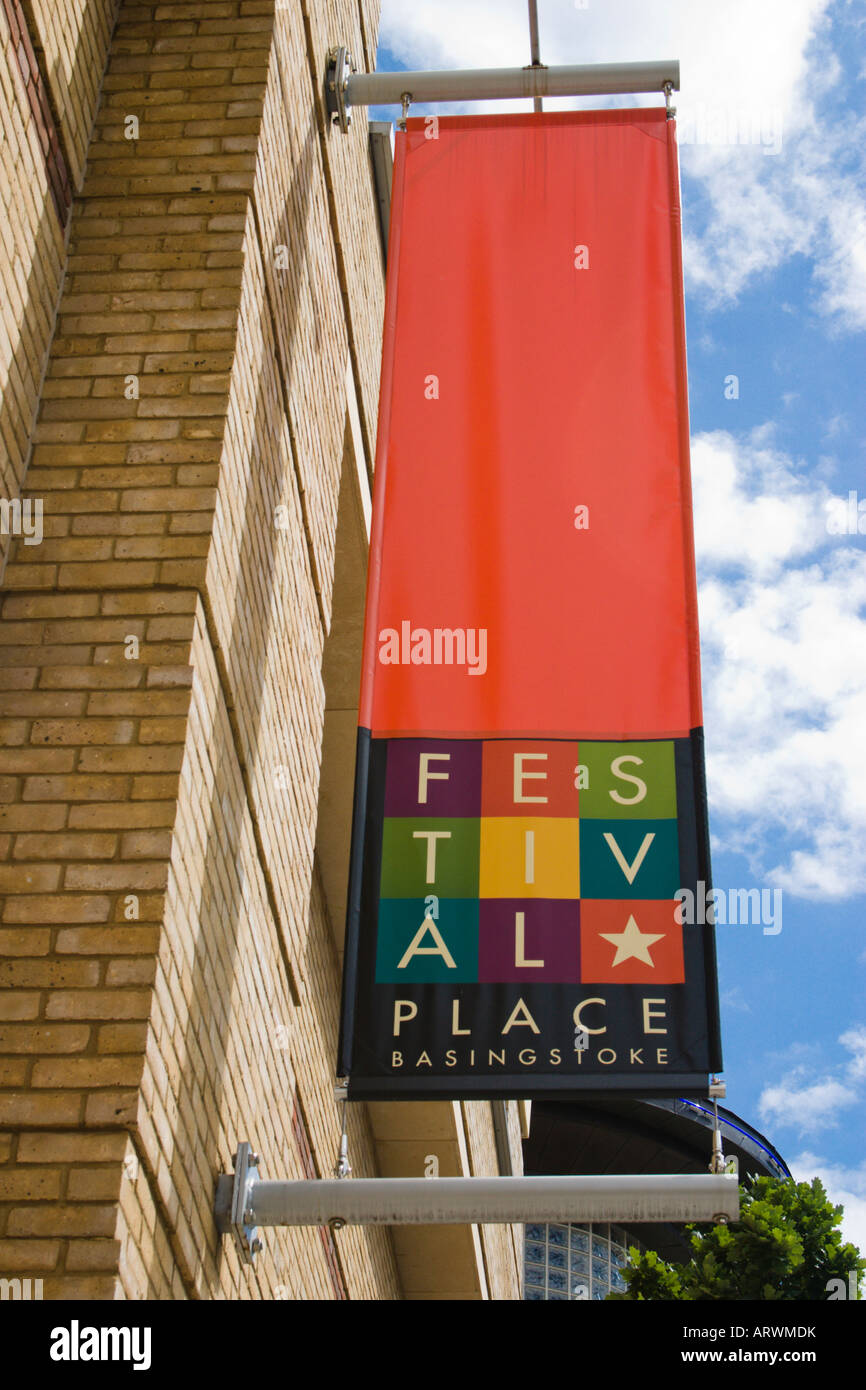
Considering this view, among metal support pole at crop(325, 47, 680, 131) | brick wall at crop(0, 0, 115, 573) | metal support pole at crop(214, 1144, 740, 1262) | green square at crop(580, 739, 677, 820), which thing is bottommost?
metal support pole at crop(214, 1144, 740, 1262)

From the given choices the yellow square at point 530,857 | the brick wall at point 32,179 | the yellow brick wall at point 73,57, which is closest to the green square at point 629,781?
the yellow square at point 530,857

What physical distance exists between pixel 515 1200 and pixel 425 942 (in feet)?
2.48

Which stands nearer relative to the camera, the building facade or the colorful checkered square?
the building facade

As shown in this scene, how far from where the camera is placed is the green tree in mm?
8500

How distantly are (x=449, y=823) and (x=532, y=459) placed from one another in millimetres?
1551

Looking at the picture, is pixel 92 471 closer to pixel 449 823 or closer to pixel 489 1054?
pixel 449 823

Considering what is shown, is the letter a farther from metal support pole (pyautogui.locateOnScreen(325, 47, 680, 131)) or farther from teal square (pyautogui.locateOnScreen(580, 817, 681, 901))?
metal support pole (pyautogui.locateOnScreen(325, 47, 680, 131))

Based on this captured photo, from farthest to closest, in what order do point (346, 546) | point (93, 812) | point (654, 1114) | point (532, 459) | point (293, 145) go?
point (654, 1114)
point (346, 546)
point (293, 145)
point (532, 459)
point (93, 812)

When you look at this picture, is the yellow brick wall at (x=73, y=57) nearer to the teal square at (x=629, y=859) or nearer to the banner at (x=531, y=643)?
the banner at (x=531, y=643)

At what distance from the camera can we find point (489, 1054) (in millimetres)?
4309

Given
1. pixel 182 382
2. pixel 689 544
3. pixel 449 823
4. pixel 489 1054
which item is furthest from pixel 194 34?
pixel 489 1054

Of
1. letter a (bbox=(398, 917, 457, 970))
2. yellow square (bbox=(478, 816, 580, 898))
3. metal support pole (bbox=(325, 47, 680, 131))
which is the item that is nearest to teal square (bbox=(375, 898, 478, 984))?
letter a (bbox=(398, 917, 457, 970))

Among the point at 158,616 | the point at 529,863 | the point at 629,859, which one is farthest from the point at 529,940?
the point at 158,616

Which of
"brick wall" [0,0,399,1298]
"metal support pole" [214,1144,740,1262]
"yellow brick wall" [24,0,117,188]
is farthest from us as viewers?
"yellow brick wall" [24,0,117,188]
